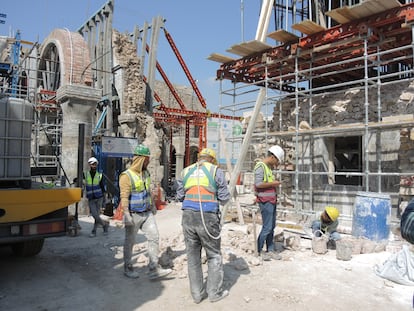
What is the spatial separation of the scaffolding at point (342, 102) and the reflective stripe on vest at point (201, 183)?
3.86 metres

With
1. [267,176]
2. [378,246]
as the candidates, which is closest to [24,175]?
[267,176]

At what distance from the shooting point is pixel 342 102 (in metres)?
8.98

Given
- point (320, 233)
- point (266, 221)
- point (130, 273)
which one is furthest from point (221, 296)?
point (320, 233)

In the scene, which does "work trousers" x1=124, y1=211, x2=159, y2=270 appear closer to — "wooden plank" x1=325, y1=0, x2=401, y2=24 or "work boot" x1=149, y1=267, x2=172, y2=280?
"work boot" x1=149, y1=267, x2=172, y2=280

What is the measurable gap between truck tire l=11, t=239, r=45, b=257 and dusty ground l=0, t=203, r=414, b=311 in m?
0.10

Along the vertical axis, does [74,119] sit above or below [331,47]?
below

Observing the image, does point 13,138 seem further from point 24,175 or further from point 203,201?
point 203,201

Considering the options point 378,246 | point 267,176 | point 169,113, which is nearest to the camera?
point 267,176

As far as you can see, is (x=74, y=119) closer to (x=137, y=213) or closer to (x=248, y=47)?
(x=248, y=47)

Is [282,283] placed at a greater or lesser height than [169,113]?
lesser

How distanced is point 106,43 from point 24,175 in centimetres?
1051

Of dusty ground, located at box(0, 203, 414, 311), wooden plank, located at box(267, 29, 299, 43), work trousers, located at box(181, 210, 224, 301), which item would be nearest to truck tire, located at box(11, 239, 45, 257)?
dusty ground, located at box(0, 203, 414, 311)

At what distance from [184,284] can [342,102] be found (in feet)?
21.8

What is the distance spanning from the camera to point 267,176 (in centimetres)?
545
